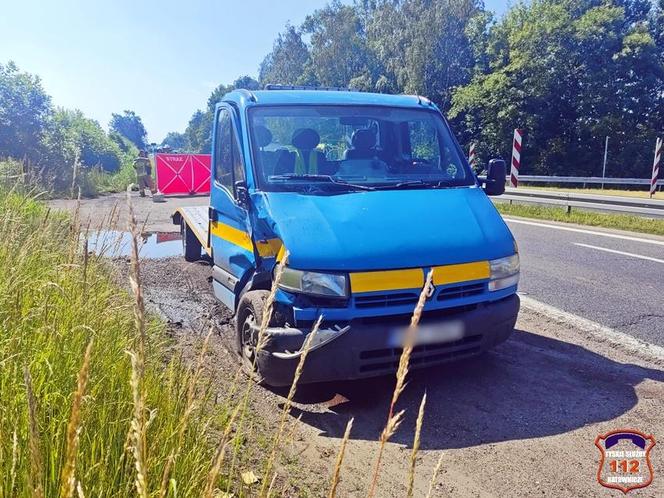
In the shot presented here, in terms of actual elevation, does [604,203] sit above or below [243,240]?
below

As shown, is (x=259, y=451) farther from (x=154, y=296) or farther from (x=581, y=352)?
(x=154, y=296)

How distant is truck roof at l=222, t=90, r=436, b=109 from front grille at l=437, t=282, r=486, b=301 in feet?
6.73

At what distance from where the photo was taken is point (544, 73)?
107 feet

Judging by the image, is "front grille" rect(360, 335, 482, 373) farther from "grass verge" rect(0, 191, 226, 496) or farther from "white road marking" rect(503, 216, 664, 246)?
"white road marking" rect(503, 216, 664, 246)

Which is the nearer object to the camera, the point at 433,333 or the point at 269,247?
the point at 433,333

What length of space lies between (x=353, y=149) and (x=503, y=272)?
1.70m

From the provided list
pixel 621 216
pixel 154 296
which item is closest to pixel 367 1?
pixel 621 216

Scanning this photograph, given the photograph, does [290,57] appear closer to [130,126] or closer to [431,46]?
[431,46]

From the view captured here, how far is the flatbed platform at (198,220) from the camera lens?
6.03 m

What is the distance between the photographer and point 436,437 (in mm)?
3002

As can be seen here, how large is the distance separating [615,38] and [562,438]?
35.5 meters

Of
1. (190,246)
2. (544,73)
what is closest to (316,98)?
(190,246)

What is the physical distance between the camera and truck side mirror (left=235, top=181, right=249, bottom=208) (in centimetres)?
380

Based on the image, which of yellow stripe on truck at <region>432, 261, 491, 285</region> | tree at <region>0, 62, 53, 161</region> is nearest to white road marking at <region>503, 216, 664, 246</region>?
yellow stripe on truck at <region>432, 261, 491, 285</region>
